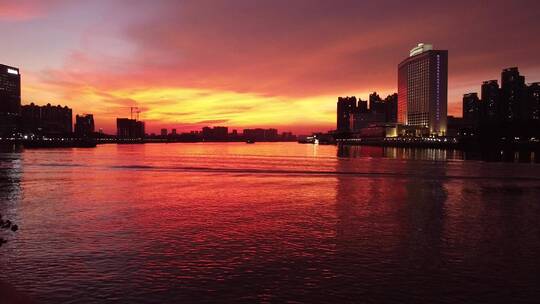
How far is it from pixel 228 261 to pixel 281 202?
1371cm

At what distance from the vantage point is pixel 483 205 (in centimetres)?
2636

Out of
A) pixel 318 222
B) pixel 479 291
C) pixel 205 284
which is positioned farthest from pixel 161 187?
pixel 479 291

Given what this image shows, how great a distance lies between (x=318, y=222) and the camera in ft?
66.6

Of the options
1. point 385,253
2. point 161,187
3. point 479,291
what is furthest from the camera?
point 161,187

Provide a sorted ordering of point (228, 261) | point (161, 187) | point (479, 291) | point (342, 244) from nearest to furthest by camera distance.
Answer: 1. point (479, 291)
2. point (228, 261)
3. point (342, 244)
4. point (161, 187)

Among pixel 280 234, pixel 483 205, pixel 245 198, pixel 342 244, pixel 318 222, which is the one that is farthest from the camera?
pixel 245 198

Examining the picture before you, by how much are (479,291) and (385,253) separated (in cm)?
382

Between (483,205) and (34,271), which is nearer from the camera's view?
(34,271)

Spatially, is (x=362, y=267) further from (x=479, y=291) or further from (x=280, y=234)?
(x=280, y=234)

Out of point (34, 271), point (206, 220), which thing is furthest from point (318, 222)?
point (34, 271)

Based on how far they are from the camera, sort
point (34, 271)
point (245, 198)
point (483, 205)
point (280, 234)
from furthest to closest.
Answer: point (245, 198), point (483, 205), point (280, 234), point (34, 271)

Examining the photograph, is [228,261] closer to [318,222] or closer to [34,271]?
[34,271]

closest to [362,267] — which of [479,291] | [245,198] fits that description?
[479,291]

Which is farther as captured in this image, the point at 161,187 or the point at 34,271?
the point at 161,187
